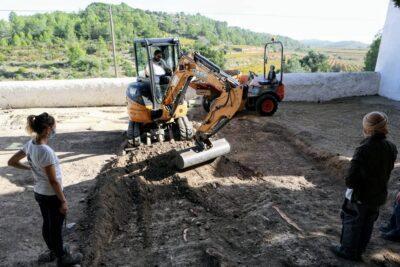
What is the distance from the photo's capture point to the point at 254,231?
194 inches

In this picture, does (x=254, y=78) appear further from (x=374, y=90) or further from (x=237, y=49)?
(x=237, y=49)

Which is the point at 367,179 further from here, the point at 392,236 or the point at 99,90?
the point at 99,90

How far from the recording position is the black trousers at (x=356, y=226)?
399 cm

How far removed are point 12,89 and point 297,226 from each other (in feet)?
40.8

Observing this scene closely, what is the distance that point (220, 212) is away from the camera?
18.5ft

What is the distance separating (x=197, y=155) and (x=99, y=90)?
8.47m

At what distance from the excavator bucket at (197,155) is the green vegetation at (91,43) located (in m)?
14.9

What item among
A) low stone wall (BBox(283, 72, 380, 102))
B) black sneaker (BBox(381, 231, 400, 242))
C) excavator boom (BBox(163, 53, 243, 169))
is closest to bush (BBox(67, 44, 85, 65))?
low stone wall (BBox(283, 72, 380, 102))

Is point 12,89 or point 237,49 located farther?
point 237,49

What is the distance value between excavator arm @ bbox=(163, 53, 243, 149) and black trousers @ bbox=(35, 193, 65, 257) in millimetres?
3426

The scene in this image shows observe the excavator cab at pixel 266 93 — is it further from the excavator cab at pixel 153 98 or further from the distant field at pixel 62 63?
the distant field at pixel 62 63

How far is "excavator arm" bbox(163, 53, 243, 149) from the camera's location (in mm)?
6465

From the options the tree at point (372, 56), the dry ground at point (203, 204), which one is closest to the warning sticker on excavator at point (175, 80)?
the dry ground at point (203, 204)

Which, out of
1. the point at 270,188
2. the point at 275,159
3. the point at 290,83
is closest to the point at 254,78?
the point at 290,83
